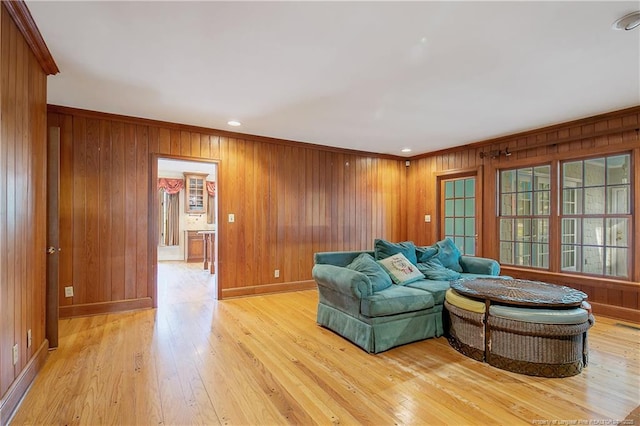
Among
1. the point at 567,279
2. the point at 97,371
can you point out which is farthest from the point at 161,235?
the point at 567,279

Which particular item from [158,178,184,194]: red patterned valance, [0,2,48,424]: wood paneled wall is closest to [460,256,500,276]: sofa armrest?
[0,2,48,424]: wood paneled wall

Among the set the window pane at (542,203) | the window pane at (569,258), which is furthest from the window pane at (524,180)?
the window pane at (569,258)

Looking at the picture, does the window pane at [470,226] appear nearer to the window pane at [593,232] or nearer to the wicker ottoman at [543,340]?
the window pane at [593,232]

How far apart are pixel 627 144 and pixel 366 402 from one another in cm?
426

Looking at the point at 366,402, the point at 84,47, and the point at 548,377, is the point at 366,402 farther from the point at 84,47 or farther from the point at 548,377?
the point at 84,47

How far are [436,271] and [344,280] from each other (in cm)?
140

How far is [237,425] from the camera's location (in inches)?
75.3

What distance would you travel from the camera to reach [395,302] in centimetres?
301

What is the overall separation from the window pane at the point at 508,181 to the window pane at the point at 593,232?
1.08m

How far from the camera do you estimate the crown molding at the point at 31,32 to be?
197 centimetres

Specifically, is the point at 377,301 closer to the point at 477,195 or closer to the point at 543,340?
the point at 543,340

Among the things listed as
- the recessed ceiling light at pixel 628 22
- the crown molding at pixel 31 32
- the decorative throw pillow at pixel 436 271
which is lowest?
the decorative throw pillow at pixel 436 271

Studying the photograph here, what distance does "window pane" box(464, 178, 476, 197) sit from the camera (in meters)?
5.66

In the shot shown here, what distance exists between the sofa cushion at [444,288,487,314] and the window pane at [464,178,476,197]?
3.07m
